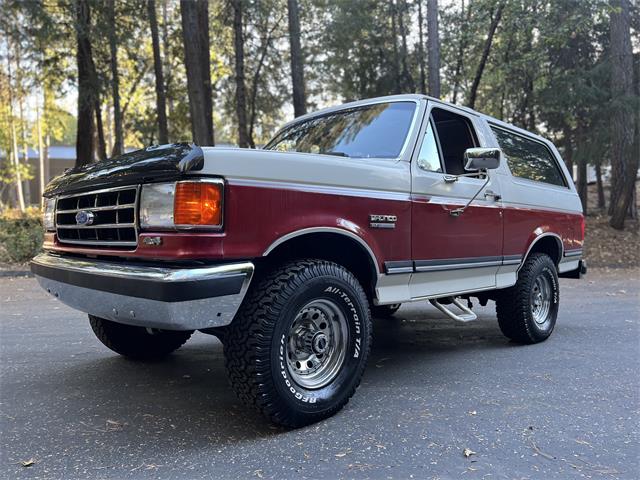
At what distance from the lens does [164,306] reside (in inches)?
97.5

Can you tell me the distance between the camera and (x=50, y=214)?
3660 mm

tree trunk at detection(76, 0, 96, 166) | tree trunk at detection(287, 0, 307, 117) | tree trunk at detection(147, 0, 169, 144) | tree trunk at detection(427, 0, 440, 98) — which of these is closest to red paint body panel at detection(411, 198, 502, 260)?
tree trunk at detection(427, 0, 440, 98)

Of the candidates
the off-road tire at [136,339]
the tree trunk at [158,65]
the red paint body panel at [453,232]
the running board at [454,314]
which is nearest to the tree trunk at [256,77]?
the tree trunk at [158,65]

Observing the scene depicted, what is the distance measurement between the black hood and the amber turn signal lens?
0.08 meters

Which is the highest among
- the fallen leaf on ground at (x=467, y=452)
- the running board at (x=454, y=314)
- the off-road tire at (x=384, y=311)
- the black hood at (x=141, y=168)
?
the black hood at (x=141, y=168)

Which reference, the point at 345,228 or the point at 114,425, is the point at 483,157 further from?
the point at 114,425

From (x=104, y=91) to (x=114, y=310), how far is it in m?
15.6

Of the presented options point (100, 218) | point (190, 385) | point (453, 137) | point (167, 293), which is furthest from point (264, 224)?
point (453, 137)

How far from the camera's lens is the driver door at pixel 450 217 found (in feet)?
12.2

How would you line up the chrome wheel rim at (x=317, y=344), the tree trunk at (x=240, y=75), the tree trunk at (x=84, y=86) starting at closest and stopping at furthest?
the chrome wheel rim at (x=317, y=344) < the tree trunk at (x=84, y=86) < the tree trunk at (x=240, y=75)

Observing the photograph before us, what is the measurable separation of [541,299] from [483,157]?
218 cm

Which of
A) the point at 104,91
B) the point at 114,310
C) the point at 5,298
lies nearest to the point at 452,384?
the point at 114,310

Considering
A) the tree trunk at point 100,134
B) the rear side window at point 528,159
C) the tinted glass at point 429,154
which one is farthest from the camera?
the tree trunk at point 100,134

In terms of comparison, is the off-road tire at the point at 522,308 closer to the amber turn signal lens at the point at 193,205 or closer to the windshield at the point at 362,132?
the windshield at the point at 362,132
